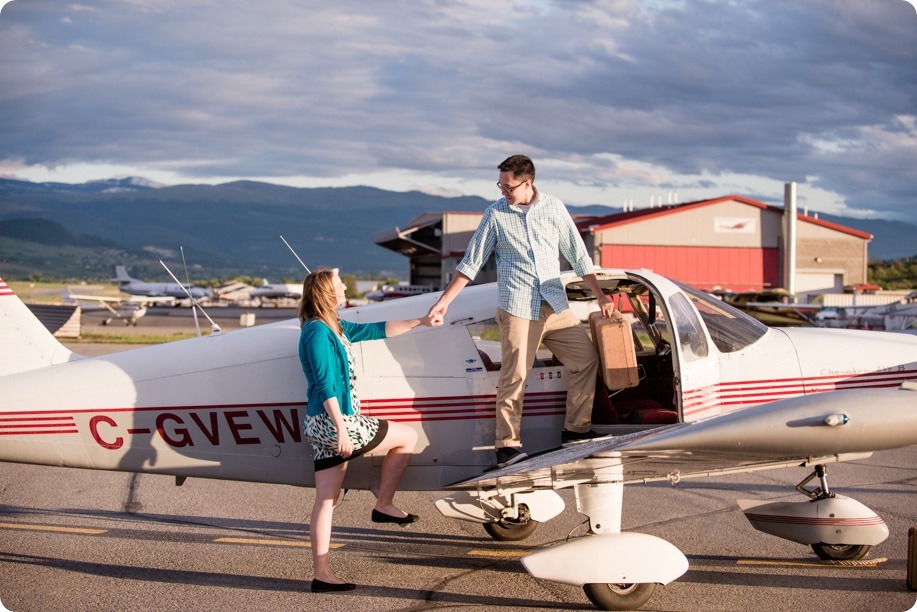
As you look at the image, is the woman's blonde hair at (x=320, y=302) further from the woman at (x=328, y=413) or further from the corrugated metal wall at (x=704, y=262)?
the corrugated metal wall at (x=704, y=262)

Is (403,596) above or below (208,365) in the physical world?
below

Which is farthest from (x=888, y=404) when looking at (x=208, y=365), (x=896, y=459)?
(x=896, y=459)

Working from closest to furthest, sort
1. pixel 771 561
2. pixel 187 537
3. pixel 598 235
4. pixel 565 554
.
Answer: pixel 565 554
pixel 771 561
pixel 187 537
pixel 598 235

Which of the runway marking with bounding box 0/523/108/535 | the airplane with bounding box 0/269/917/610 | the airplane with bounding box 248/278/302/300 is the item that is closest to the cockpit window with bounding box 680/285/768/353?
the airplane with bounding box 0/269/917/610

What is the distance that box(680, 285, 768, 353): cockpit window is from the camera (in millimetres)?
5906

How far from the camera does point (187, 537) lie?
684 cm

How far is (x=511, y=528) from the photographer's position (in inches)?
267

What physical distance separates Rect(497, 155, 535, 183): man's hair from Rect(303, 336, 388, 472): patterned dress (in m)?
1.44

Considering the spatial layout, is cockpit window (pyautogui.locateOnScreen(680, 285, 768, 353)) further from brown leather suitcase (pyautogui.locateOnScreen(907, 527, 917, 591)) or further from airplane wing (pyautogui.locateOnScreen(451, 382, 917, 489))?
brown leather suitcase (pyautogui.locateOnScreen(907, 527, 917, 591))

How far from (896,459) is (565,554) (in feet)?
21.2

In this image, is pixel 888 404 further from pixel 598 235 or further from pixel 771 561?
pixel 598 235

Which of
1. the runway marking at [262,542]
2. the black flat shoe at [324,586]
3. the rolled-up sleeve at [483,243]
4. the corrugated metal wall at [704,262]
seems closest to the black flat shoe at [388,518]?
the black flat shoe at [324,586]

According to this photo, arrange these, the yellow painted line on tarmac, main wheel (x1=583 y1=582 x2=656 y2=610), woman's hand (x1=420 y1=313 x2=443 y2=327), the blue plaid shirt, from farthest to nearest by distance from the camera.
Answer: the yellow painted line on tarmac
the blue plaid shirt
woman's hand (x1=420 y1=313 x2=443 y2=327)
main wheel (x1=583 y1=582 x2=656 y2=610)

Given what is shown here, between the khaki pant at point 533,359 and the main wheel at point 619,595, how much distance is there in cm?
95
